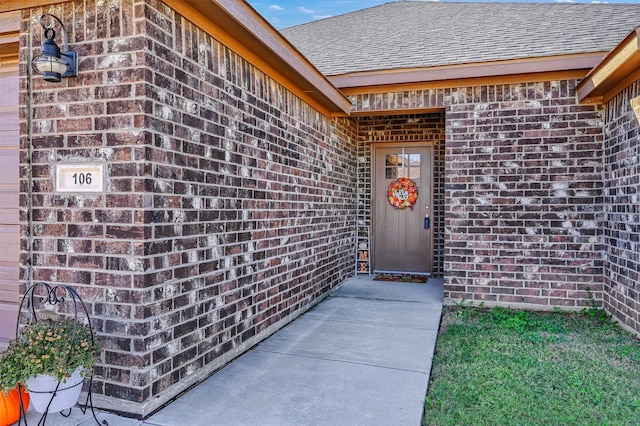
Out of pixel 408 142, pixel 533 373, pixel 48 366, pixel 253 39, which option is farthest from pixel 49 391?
pixel 408 142

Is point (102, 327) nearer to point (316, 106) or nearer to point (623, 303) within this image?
point (316, 106)

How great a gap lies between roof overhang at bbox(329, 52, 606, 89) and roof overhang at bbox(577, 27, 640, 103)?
28 centimetres

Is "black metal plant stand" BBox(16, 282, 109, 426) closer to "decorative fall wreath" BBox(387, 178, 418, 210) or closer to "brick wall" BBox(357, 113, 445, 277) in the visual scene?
"brick wall" BBox(357, 113, 445, 277)

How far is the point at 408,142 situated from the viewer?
278 inches

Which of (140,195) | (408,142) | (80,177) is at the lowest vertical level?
(140,195)

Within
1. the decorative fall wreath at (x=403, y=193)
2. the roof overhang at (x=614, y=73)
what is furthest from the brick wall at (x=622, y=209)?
the decorative fall wreath at (x=403, y=193)

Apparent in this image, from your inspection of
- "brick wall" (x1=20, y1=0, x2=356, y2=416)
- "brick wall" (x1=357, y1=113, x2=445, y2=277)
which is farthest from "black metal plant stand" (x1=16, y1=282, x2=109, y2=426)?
"brick wall" (x1=357, y1=113, x2=445, y2=277)

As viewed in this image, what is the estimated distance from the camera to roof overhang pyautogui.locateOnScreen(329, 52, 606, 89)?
472cm

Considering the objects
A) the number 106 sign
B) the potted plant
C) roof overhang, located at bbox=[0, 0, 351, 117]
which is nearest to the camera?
the potted plant

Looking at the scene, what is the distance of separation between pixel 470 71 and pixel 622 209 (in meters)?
2.15

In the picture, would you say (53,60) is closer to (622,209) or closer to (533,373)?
(533,373)

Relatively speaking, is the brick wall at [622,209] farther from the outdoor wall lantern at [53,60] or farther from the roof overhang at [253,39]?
the outdoor wall lantern at [53,60]

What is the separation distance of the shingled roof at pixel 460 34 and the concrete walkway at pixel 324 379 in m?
3.11

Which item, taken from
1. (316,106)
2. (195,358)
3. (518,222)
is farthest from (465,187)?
(195,358)
